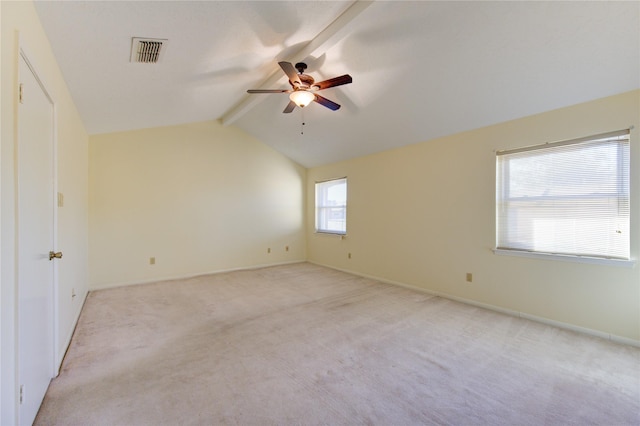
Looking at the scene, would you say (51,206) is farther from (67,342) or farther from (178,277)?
(178,277)

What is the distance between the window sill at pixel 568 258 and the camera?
2.56 m

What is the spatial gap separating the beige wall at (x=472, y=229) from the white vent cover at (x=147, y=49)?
11.2 feet

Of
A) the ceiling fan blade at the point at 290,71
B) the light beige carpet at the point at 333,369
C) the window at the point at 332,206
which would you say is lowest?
the light beige carpet at the point at 333,369

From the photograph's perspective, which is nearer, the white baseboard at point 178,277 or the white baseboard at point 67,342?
the white baseboard at point 67,342

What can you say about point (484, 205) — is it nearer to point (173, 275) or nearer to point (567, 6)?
point (567, 6)

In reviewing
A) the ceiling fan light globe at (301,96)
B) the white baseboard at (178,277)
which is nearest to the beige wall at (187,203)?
the white baseboard at (178,277)

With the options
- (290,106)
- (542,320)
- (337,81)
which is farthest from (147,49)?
(542,320)

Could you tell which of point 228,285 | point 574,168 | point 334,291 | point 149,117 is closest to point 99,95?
→ point 149,117

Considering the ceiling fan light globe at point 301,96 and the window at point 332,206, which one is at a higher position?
the ceiling fan light globe at point 301,96

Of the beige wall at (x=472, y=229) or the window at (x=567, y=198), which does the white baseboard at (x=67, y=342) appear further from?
the window at (x=567, y=198)

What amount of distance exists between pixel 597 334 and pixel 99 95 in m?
5.60

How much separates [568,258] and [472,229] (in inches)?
38.6

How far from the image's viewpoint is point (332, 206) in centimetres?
605

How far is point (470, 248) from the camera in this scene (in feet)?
12.0
